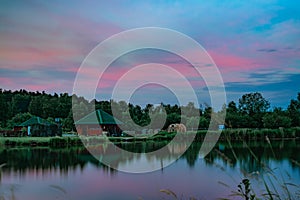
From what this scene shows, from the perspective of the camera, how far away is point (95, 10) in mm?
15766

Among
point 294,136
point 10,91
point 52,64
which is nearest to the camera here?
point 52,64

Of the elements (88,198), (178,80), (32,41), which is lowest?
(88,198)

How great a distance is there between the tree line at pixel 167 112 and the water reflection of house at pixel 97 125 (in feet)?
9.48

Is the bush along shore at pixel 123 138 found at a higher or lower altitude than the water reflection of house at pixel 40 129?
lower

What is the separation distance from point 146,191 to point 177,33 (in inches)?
457

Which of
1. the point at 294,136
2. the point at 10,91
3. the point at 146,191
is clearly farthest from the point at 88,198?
the point at 10,91

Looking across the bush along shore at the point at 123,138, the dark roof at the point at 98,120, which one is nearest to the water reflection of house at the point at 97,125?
the dark roof at the point at 98,120

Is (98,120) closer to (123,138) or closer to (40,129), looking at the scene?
(40,129)

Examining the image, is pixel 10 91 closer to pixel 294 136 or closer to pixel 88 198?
pixel 294 136

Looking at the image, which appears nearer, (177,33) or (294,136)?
(177,33)

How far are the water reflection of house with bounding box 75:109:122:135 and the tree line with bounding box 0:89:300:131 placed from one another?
289 centimetres

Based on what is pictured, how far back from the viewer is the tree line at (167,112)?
1248 inches

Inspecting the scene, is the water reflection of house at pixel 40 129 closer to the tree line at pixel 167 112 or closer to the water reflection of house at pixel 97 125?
the water reflection of house at pixel 97 125

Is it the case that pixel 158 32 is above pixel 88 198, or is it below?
above
